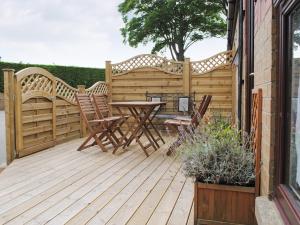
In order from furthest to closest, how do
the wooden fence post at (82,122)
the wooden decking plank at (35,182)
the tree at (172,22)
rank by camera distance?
the tree at (172,22), the wooden fence post at (82,122), the wooden decking plank at (35,182)

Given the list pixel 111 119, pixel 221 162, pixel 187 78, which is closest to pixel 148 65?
pixel 187 78

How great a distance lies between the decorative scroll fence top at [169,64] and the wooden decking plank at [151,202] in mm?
4113

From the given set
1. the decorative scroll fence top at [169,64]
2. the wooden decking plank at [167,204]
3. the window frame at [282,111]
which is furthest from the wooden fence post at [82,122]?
the window frame at [282,111]

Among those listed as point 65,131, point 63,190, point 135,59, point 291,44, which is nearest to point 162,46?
point 135,59

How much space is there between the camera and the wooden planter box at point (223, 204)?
2.08 meters

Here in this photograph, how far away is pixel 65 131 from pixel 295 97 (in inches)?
205

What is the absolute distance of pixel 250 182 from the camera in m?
2.13

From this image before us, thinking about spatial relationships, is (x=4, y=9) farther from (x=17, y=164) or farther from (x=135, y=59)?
(x=17, y=164)

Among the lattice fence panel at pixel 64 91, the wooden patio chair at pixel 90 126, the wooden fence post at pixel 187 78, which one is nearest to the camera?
the wooden patio chair at pixel 90 126

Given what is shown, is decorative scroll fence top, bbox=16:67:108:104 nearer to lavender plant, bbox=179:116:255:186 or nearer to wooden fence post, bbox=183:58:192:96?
wooden fence post, bbox=183:58:192:96

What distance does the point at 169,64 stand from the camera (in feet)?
24.7

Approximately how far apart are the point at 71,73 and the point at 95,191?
11219 millimetres

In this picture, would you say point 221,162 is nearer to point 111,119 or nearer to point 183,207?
point 183,207

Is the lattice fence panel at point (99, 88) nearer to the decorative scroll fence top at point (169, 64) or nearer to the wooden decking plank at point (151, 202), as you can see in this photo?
the decorative scroll fence top at point (169, 64)
